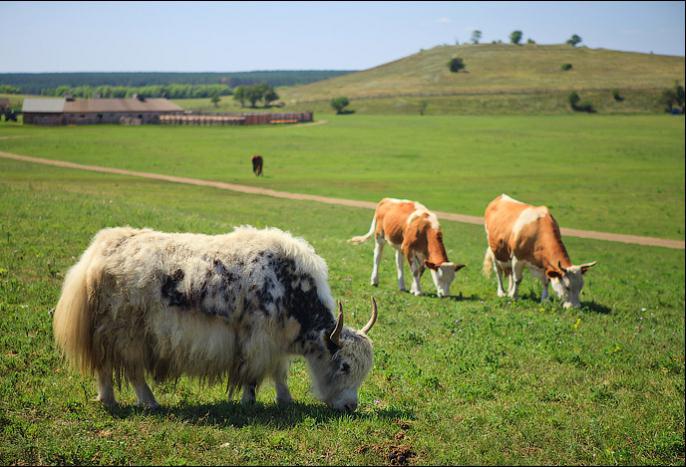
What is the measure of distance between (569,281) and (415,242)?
4.44 meters

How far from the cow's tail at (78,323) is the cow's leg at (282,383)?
8.42 ft

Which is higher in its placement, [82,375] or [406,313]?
[82,375]

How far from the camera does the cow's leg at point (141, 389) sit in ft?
30.8

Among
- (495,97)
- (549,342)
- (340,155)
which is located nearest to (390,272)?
(549,342)

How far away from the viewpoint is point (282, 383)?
10.2 metres

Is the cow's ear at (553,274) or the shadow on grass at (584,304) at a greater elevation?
the cow's ear at (553,274)

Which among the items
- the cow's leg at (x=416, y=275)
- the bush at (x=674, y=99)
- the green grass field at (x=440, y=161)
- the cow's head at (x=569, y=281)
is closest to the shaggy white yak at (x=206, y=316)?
the cow's leg at (x=416, y=275)

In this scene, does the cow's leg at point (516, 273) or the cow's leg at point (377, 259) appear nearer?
the cow's leg at point (377, 259)

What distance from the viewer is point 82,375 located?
974 centimetres

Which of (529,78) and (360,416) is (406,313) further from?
(529,78)

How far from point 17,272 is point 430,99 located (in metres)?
142

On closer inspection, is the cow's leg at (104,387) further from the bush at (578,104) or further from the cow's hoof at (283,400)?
the bush at (578,104)

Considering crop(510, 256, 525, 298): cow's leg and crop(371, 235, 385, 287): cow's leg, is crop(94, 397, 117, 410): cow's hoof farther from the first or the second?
crop(510, 256, 525, 298): cow's leg

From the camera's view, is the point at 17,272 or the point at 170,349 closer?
the point at 170,349
